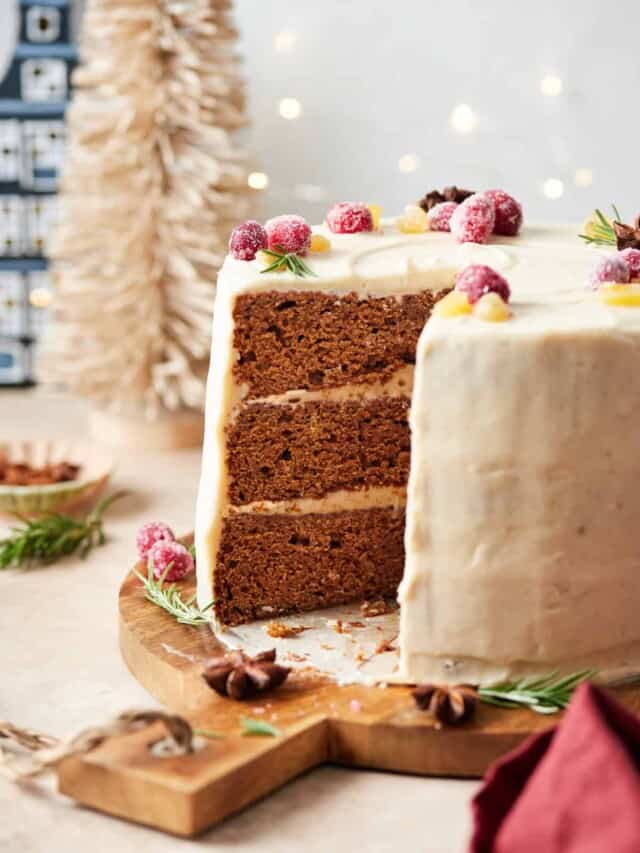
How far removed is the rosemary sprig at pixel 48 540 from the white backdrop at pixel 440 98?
6.51 ft

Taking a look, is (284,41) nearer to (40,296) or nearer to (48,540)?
(40,296)

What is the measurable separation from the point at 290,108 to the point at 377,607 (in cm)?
318

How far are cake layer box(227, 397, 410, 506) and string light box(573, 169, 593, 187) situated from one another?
218cm

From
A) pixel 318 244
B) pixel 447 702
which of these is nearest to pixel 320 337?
pixel 318 244

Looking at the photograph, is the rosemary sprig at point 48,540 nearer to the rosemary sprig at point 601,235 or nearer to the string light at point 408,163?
the rosemary sprig at point 601,235

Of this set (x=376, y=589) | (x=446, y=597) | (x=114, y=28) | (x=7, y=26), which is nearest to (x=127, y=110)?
(x=114, y=28)

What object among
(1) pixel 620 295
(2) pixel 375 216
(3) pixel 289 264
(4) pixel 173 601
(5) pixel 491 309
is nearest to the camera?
(5) pixel 491 309

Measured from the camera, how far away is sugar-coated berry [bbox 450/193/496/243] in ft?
13.3

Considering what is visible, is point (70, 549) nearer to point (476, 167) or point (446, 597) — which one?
point (446, 597)

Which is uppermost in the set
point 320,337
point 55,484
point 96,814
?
point 320,337

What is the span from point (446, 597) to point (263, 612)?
34.0 inches

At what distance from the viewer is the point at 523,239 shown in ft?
13.9

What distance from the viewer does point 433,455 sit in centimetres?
324

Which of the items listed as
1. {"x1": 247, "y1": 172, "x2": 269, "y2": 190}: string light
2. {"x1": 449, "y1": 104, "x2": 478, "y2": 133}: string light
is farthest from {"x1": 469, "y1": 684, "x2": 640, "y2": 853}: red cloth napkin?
{"x1": 247, "y1": 172, "x2": 269, "y2": 190}: string light
